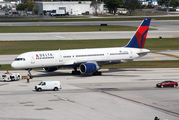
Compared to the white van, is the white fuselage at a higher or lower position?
higher

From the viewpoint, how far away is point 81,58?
6119 centimetres

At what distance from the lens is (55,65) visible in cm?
5903

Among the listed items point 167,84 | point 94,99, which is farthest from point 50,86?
point 167,84

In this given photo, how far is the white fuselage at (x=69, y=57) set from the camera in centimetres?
5662

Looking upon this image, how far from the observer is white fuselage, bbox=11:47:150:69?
56.6 metres

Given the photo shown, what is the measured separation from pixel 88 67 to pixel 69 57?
462cm

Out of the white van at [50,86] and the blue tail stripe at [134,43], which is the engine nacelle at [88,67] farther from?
the blue tail stripe at [134,43]

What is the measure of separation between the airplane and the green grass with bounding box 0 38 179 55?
32.2 m

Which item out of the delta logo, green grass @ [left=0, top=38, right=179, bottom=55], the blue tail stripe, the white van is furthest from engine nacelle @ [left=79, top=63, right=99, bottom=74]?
green grass @ [left=0, top=38, right=179, bottom=55]

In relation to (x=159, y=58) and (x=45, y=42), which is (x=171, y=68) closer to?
(x=159, y=58)

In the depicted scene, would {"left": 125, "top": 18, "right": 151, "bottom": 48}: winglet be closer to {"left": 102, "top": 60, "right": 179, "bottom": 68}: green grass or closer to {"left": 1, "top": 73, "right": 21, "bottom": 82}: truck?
{"left": 102, "top": 60, "right": 179, "bottom": 68}: green grass

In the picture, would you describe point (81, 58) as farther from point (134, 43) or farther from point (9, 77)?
point (9, 77)

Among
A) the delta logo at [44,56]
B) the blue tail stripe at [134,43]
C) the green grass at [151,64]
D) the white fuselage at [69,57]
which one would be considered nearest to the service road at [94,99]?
the white fuselage at [69,57]

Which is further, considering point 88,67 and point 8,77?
point 88,67
